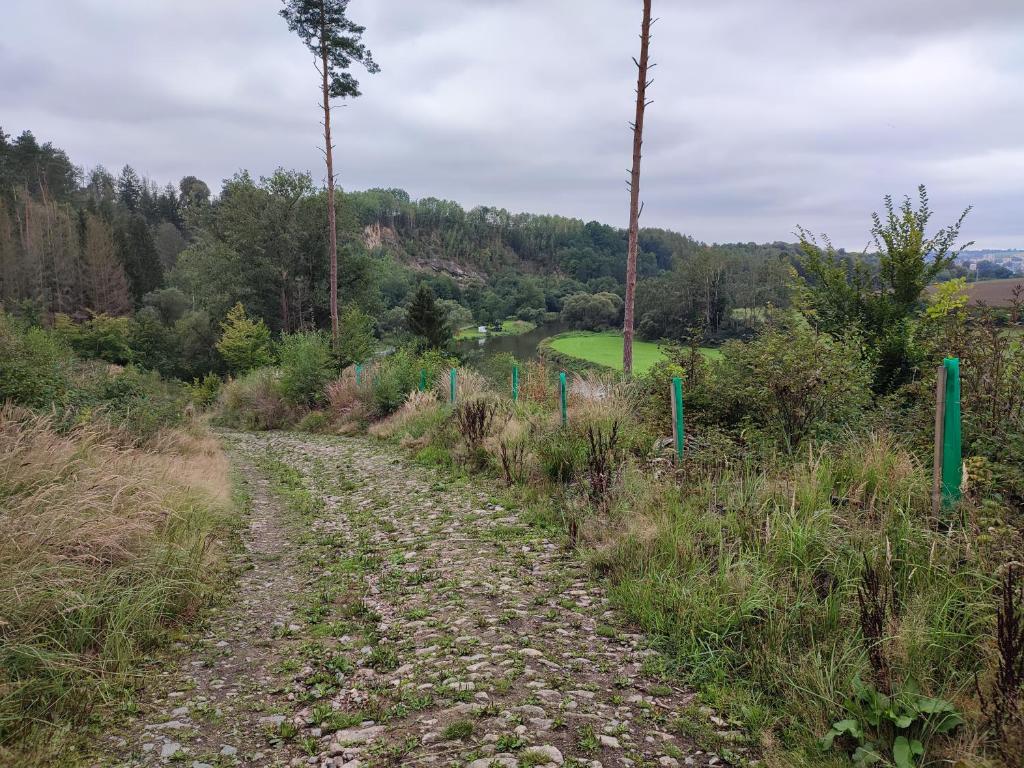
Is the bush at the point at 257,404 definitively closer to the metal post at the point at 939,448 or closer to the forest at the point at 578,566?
the forest at the point at 578,566

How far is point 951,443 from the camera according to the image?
14.3 feet

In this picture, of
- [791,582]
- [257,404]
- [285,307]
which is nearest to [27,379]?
[791,582]

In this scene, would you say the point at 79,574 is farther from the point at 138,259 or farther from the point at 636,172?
the point at 138,259

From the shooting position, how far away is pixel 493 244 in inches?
6757

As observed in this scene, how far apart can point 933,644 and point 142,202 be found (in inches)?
4488

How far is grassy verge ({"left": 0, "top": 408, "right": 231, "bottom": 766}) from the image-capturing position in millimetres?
3211

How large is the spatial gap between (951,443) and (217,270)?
41073 millimetres

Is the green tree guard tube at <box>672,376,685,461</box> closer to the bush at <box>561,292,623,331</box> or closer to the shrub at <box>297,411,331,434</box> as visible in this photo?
the shrub at <box>297,411,331,434</box>

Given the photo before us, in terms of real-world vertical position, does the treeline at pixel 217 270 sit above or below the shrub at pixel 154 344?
above

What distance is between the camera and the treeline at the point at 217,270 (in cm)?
3725

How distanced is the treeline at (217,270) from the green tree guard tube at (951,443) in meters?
4.92

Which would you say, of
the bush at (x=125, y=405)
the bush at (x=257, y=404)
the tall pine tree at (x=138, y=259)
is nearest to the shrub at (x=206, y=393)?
the bush at (x=257, y=404)

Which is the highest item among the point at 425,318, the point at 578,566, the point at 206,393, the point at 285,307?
the point at 285,307

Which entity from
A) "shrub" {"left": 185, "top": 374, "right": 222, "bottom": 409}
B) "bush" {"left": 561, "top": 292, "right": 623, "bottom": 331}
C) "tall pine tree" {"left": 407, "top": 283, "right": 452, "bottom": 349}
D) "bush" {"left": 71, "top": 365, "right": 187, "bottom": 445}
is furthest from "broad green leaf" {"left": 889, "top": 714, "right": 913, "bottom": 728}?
"bush" {"left": 561, "top": 292, "right": 623, "bottom": 331}
